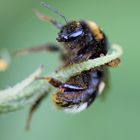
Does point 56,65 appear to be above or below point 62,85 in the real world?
above

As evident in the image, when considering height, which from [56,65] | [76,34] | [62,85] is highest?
[56,65]

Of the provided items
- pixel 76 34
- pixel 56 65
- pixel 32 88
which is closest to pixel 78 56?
pixel 76 34

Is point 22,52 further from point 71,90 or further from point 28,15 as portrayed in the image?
point 28,15

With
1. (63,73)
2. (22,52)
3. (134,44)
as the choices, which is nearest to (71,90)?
(63,73)

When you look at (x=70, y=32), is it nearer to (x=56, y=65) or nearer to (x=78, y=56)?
(x=78, y=56)

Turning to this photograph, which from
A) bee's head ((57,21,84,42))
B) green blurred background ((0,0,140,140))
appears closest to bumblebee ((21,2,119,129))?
bee's head ((57,21,84,42))

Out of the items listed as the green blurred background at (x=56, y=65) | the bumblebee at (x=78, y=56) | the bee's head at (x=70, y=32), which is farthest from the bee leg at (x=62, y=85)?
the green blurred background at (x=56, y=65)
